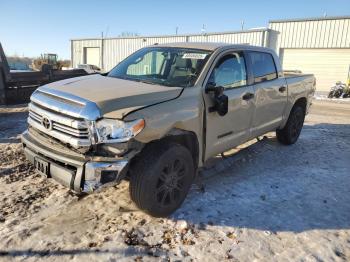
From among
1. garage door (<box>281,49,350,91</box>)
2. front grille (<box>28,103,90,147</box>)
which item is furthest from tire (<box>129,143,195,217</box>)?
garage door (<box>281,49,350,91</box>)

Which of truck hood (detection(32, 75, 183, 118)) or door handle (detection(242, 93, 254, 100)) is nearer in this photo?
truck hood (detection(32, 75, 183, 118))

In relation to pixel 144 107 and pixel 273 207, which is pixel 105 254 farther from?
pixel 273 207

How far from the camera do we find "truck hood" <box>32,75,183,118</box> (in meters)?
3.50

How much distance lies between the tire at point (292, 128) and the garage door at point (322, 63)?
17.1 metres

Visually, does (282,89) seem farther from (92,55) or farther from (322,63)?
(92,55)

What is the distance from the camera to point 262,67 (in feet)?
18.8

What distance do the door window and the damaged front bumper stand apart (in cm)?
180

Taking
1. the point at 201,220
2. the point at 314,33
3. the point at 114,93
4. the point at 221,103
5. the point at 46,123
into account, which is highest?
the point at 314,33

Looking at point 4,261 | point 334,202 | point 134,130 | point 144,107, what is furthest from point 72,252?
point 334,202

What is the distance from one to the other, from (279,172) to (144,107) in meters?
3.06

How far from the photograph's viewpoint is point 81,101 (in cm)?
354

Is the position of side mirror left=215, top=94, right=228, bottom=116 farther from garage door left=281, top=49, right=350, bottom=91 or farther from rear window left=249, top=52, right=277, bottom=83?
garage door left=281, top=49, right=350, bottom=91

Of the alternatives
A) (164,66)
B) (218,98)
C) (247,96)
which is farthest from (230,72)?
(164,66)

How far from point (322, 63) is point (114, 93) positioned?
72.1 ft
